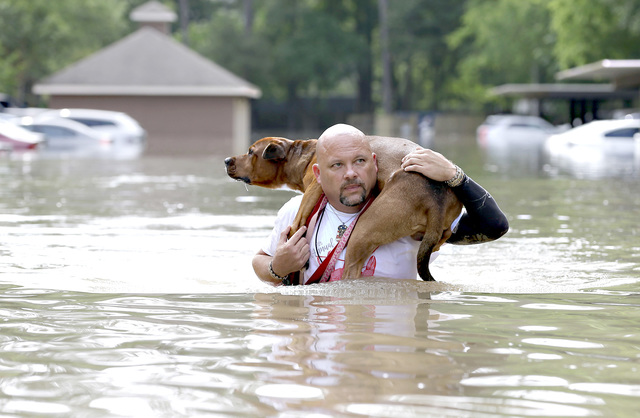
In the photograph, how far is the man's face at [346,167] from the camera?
5848 millimetres

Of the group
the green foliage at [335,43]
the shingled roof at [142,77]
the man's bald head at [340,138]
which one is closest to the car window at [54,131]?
the shingled roof at [142,77]

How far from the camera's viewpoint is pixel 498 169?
2422 centimetres

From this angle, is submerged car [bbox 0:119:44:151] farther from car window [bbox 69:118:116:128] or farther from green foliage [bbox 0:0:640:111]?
green foliage [bbox 0:0:640:111]

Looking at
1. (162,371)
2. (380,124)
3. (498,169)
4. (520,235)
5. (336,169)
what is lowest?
(380,124)

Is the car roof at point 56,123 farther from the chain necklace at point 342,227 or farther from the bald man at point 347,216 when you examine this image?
the chain necklace at point 342,227

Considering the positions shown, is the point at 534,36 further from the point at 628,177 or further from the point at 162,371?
the point at 162,371

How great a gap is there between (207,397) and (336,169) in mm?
2149

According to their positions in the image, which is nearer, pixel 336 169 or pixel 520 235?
pixel 336 169

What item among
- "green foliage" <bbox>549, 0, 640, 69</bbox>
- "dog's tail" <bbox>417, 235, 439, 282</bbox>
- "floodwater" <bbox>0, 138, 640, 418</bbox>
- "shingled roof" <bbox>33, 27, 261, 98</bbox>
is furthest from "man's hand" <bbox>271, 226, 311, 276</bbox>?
"shingled roof" <bbox>33, 27, 261, 98</bbox>

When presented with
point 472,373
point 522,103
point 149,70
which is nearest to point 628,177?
point 472,373

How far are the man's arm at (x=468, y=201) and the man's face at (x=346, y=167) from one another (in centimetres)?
26

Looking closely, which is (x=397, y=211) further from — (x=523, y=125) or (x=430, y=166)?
(x=523, y=125)

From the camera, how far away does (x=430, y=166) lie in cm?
593

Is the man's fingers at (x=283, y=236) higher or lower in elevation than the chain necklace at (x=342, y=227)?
lower
